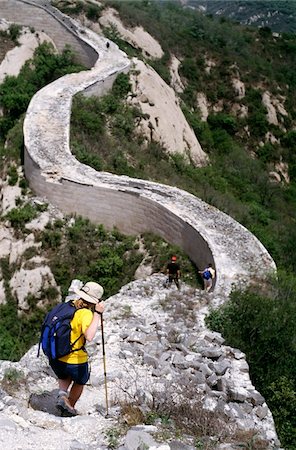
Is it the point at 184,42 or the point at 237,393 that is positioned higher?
the point at 237,393

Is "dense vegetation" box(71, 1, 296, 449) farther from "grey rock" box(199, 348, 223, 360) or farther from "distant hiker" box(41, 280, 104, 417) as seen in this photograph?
"distant hiker" box(41, 280, 104, 417)

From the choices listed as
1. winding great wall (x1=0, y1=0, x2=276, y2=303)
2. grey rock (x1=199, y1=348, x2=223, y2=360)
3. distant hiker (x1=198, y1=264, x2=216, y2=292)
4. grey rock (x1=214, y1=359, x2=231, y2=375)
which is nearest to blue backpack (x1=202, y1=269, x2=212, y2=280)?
distant hiker (x1=198, y1=264, x2=216, y2=292)

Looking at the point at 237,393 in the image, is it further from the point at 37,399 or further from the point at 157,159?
the point at 157,159

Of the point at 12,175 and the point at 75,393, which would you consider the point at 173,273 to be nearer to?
the point at 75,393

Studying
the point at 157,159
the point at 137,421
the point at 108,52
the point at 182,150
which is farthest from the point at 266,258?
the point at 108,52

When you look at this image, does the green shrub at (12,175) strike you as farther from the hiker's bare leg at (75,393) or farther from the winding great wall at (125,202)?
the hiker's bare leg at (75,393)

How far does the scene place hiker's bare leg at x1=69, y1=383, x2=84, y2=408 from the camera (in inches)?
267

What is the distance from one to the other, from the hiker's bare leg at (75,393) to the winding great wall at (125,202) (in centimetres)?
538

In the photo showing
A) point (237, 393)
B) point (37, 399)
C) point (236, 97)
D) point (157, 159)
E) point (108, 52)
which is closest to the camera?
point (37, 399)

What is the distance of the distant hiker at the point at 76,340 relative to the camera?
6445 millimetres

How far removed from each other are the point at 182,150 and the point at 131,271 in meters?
11.5

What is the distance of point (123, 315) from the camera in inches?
423

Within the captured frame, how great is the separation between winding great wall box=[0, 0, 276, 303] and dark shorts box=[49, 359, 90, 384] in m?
5.47

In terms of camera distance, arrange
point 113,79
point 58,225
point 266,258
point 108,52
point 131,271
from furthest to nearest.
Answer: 1. point 108,52
2. point 113,79
3. point 58,225
4. point 131,271
5. point 266,258
